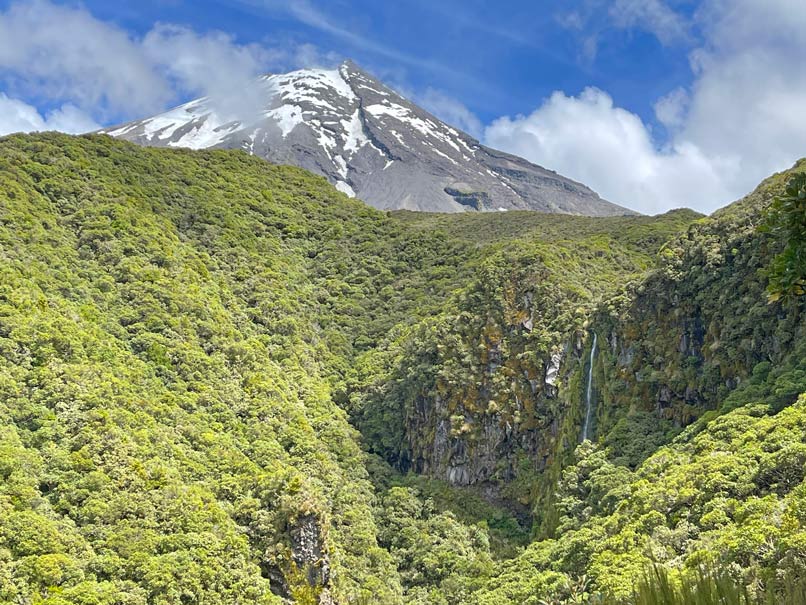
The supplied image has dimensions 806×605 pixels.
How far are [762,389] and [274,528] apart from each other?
2509cm

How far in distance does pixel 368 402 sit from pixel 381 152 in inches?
4967

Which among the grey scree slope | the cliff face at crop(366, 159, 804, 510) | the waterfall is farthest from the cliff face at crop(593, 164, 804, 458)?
the grey scree slope

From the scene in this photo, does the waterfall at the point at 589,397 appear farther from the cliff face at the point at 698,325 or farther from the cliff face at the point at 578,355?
the cliff face at the point at 698,325

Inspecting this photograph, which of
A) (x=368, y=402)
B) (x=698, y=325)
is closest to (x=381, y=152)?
(x=368, y=402)

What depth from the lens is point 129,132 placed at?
17575 cm

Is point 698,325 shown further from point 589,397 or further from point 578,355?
point 578,355

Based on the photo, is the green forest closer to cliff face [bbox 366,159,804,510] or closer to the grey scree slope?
cliff face [bbox 366,159,804,510]

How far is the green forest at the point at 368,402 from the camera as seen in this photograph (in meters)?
29.5

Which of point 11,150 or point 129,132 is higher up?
point 129,132

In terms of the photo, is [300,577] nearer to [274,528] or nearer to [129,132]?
[274,528]

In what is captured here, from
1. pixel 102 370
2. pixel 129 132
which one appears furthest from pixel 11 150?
pixel 129 132

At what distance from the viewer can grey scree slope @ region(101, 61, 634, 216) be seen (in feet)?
517

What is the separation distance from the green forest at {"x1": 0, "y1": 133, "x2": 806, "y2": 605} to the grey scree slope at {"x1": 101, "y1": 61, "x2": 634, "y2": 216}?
3322 inches

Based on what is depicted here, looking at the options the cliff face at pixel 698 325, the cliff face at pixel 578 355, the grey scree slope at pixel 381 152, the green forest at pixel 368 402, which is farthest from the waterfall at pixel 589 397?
the grey scree slope at pixel 381 152
